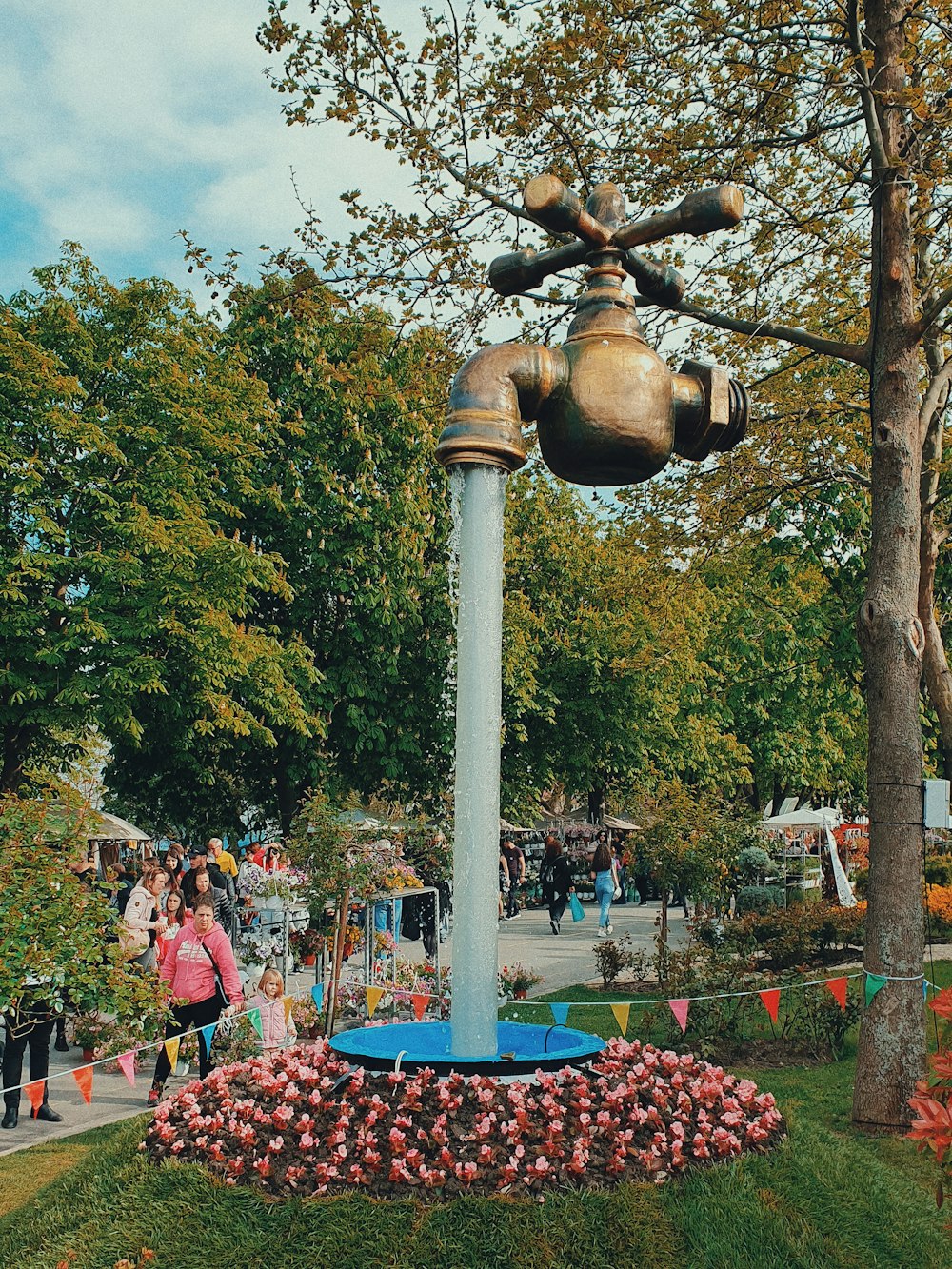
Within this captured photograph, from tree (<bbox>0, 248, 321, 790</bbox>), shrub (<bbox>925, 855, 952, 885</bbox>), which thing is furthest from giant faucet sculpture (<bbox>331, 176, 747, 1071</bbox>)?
shrub (<bbox>925, 855, 952, 885</bbox>)

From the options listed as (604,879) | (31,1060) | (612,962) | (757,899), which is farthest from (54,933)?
(757,899)

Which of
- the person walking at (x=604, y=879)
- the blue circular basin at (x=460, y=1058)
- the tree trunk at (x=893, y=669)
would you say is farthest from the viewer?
the person walking at (x=604, y=879)

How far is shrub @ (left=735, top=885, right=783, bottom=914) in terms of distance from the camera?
885 inches

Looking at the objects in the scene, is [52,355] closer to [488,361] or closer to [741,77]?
[741,77]

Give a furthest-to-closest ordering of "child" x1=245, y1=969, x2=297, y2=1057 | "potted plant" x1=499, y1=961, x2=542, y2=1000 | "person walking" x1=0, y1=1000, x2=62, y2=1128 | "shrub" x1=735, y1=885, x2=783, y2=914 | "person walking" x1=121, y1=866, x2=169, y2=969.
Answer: "shrub" x1=735, y1=885, x2=783, y2=914 < "person walking" x1=121, y1=866, x2=169, y2=969 < "potted plant" x1=499, y1=961, x2=542, y2=1000 < "child" x1=245, y1=969, x2=297, y2=1057 < "person walking" x1=0, y1=1000, x2=62, y2=1128

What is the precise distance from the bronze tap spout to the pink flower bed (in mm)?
2486

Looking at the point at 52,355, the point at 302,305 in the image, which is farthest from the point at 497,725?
the point at 52,355

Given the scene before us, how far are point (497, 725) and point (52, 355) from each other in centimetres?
1591

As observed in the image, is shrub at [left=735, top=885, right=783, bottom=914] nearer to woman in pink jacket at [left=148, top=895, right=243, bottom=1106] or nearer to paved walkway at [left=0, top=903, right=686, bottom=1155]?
paved walkway at [left=0, top=903, right=686, bottom=1155]

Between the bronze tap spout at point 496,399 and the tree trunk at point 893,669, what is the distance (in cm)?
444

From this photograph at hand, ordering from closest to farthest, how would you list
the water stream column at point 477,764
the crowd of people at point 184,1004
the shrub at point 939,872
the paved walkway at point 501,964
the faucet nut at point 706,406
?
the water stream column at point 477,764, the faucet nut at point 706,406, the crowd of people at point 184,1004, the paved walkway at point 501,964, the shrub at point 939,872

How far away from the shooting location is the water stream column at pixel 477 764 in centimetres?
471

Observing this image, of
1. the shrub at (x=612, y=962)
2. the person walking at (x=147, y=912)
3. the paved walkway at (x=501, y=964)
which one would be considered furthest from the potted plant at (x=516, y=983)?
the person walking at (x=147, y=912)

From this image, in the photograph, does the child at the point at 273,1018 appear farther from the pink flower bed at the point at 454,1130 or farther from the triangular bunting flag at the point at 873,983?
the pink flower bed at the point at 454,1130
